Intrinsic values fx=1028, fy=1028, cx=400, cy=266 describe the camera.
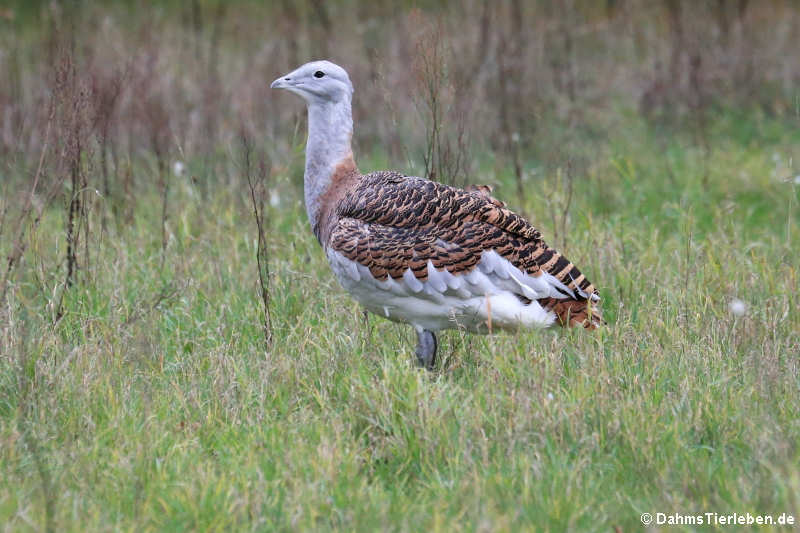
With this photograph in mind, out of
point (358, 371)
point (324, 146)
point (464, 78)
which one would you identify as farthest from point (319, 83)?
point (464, 78)

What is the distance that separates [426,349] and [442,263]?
36 centimetres

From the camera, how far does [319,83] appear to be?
4.13 metres

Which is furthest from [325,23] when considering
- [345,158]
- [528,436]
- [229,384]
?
[528,436]

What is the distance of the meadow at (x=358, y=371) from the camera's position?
9.15 feet

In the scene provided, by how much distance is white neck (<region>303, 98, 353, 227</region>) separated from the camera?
4.11 meters

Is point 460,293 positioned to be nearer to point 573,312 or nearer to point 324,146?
point 573,312

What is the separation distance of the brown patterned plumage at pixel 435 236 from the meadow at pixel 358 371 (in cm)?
25

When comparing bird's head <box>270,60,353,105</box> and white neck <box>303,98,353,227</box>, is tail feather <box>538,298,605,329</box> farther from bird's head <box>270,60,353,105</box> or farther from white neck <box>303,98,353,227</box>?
bird's head <box>270,60,353,105</box>

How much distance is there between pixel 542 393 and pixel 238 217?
8.66 feet

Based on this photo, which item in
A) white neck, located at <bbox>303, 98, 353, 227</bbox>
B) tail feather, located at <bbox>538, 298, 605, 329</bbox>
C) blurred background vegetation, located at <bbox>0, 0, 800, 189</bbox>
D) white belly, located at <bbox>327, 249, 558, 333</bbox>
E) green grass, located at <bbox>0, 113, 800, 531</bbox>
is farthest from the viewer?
blurred background vegetation, located at <bbox>0, 0, 800, 189</bbox>

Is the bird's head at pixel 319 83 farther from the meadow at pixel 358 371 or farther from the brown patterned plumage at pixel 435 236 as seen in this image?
the brown patterned plumage at pixel 435 236

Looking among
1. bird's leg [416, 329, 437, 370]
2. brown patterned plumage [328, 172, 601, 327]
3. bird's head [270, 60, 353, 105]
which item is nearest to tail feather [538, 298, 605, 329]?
brown patterned plumage [328, 172, 601, 327]

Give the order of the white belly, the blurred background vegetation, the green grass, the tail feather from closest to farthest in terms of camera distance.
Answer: the green grass, the white belly, the tail feather, the blurred background vegetation

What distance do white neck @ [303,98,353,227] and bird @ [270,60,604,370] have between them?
128 millimetres
